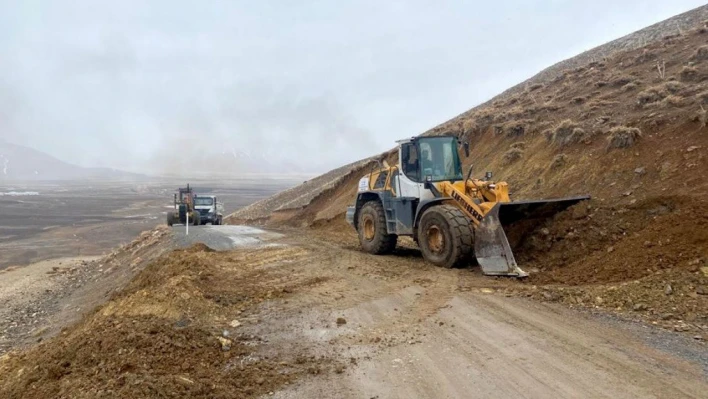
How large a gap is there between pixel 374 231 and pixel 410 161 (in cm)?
223

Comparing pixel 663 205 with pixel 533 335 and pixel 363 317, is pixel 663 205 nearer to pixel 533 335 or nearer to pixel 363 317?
pixel 533 335

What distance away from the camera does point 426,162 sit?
1122cm

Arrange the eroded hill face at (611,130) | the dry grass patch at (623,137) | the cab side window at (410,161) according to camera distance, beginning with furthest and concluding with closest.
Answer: the dry grass patch at (623,137) < the eroded hill face at (611,130) < the cab side window at (410,161)

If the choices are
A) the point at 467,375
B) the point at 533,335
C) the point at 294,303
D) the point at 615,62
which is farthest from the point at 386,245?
the point at 615,62

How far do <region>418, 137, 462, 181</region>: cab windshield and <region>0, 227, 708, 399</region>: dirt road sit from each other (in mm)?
2919

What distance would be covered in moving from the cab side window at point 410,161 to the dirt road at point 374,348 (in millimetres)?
3037

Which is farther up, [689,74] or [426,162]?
[689,74]

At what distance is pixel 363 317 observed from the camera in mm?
7012

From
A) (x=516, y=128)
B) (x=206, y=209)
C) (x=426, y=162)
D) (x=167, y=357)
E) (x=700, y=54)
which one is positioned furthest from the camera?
(x=206, y=209)

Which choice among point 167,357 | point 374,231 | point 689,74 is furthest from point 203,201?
point 167,357

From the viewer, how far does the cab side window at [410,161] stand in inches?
444

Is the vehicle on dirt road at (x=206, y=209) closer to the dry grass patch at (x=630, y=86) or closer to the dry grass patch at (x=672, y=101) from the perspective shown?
the dry grass patch at (x=630, y=86)

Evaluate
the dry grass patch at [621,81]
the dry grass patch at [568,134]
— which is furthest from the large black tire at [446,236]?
the dry grass patch at [621,81]

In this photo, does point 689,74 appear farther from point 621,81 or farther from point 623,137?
point 623,137
